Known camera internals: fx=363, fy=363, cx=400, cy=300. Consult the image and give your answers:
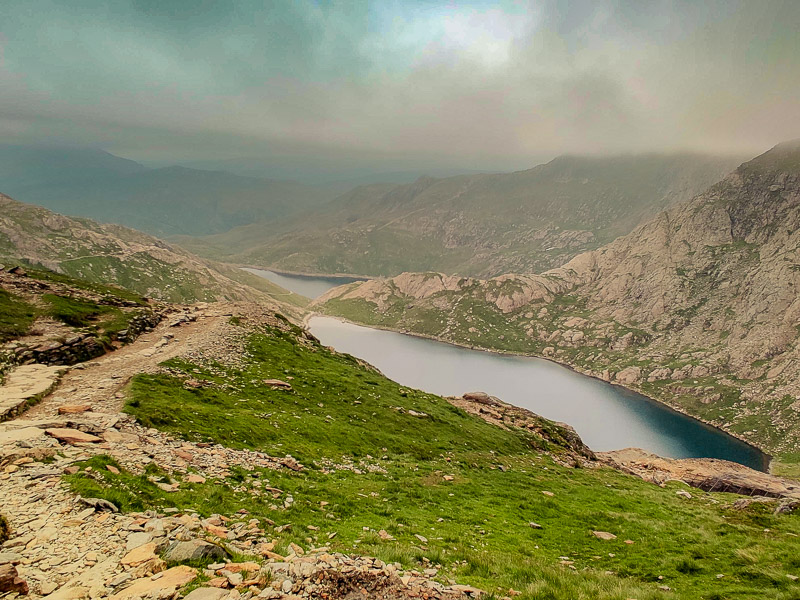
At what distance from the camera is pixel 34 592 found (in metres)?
7.32

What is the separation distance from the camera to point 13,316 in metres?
33.7

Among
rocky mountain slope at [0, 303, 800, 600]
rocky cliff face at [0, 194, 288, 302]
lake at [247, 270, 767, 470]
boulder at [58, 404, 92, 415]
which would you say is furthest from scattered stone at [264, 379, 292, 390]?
rocky cliff face at [0, 194, 288, 302]

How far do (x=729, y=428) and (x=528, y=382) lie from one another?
82.8 metres

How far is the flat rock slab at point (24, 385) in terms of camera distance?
1912 centimetres

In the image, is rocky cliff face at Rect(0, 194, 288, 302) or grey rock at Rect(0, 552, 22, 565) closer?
grey rock at Rect(0, 552, 22, 565)

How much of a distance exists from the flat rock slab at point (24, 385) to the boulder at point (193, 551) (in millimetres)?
16614

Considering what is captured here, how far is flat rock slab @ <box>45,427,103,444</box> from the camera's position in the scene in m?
15.0

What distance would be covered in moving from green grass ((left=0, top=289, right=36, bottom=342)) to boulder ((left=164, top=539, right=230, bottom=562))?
32992 millimetres

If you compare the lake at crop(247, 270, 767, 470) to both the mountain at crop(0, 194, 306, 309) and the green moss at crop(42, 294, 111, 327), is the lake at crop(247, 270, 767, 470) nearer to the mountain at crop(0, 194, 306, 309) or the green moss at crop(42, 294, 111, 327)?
the mountain at crop(0, 194, 306, 309)

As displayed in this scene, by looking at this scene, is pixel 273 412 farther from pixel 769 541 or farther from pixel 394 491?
pixel 769 541

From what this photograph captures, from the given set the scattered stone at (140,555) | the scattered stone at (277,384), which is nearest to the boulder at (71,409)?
the scattered stone at (140,555)

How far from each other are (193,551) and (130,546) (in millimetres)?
1655

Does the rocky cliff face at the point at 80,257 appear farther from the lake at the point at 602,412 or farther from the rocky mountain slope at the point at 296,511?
the rocky mountain slope at the point at 296,511

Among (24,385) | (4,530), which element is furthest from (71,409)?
(4,530)
